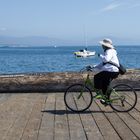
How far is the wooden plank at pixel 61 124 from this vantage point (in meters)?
8.88

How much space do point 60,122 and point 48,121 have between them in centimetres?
27

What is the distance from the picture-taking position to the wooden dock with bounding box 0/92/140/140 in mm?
8953

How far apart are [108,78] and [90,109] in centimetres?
92

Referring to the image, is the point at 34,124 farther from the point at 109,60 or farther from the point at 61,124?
the point at 109,60

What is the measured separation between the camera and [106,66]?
11.5 metres

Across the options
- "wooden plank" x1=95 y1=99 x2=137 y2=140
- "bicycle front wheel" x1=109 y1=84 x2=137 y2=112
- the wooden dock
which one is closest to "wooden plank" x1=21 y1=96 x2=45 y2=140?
the wooden dock

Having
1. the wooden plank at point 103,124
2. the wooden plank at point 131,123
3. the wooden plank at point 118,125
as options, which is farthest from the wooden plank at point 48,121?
the wooden plank at point 131,123

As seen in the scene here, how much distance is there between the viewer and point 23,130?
30.8 ft

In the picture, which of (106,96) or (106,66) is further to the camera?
(106,96)

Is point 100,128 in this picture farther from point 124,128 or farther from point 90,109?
point 90,109

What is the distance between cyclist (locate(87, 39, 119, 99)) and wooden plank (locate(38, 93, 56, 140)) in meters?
1.29

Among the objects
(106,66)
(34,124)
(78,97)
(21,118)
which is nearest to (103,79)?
(106,66)

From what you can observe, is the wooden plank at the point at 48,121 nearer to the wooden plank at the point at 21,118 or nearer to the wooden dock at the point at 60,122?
the wooden dock at the point at 60,122

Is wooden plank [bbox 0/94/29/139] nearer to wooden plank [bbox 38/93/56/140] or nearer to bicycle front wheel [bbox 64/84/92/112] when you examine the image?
wooden plank [bbox 38/93/56/140]
